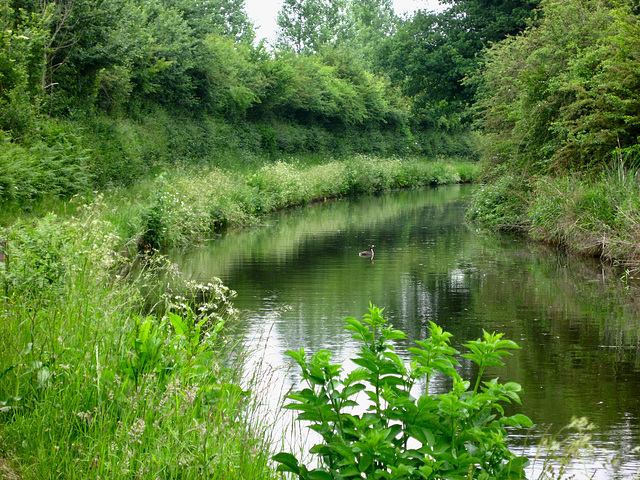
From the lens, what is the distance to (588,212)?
49.5 feet

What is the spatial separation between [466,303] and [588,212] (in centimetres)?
525

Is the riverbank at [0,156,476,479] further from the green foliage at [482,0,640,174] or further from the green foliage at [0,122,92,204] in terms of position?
the green foliage at [482,0,640,174]

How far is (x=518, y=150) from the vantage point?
20.7 meters

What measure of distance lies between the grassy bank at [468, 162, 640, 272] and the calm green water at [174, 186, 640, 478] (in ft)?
1.55

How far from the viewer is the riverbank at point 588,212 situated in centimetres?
1356

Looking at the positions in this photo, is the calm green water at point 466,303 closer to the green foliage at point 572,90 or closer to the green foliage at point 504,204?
the green foliage at point 504,204

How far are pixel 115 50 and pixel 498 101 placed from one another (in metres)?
13.0

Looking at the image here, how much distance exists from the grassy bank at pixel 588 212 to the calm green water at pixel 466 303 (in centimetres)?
47

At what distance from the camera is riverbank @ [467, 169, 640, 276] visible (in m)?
13.6

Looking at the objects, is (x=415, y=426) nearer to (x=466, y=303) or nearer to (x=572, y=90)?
(x=466, y=303)

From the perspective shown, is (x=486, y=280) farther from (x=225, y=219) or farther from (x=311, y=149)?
(x=311, y=149)

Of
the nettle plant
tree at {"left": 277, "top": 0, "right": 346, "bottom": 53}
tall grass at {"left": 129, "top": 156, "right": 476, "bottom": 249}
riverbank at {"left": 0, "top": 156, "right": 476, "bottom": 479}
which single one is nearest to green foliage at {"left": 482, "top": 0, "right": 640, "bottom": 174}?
tall grass at {"left": 129, "top": 156, "right": 476, "bottom": 249}

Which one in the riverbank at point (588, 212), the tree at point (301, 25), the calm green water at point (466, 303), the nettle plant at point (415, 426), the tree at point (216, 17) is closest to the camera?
the nettle plant at point (415, 426)

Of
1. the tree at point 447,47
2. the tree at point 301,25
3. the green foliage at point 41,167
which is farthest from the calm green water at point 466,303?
the tree at point 301,25
